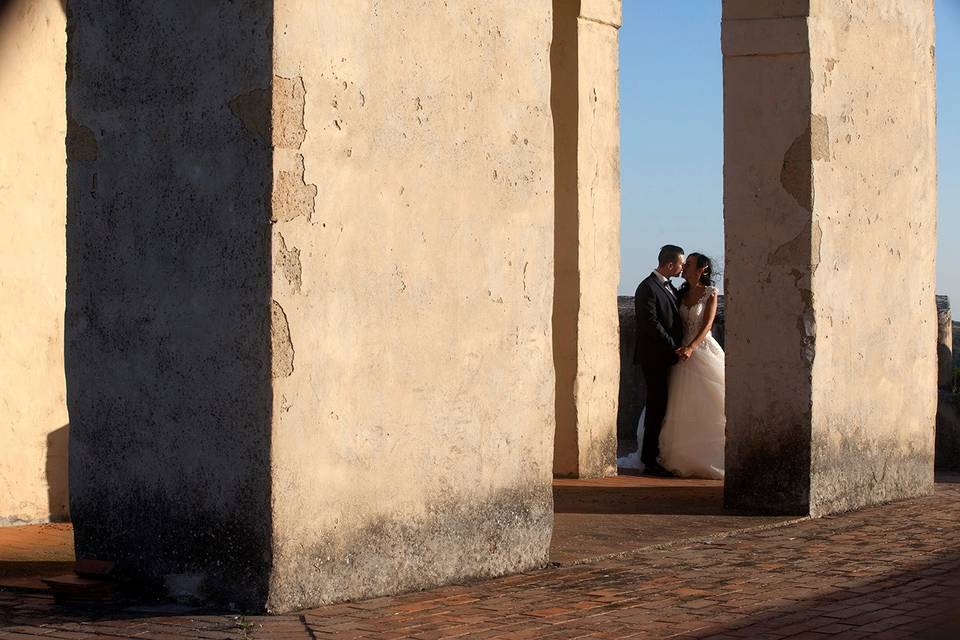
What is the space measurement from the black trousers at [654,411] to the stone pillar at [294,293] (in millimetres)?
5326

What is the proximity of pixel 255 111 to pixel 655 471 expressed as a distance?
6868 millimetres

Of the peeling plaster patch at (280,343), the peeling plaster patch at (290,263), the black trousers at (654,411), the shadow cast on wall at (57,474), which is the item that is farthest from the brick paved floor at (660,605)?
the black trousers at (654,411)

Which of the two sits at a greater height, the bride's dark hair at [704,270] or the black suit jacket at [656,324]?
the bride's dark hair at [704,270]

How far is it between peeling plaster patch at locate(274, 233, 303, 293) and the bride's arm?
6651mm

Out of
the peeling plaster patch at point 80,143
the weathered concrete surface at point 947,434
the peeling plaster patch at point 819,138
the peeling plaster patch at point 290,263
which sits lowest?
the weathered concrete surface at point 947,434

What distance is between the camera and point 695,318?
11.8 meters

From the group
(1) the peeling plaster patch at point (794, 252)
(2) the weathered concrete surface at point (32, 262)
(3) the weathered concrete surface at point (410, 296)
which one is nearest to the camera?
(3) the weathered concrete surface at point (410, 296)

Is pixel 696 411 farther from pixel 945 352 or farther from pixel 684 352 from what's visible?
pixel 945 352

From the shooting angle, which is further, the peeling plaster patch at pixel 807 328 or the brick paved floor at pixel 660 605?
the peeling plaster patch at pixel 807 328

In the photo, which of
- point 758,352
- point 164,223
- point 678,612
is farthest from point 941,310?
point 164,223

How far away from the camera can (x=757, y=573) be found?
21.8ft

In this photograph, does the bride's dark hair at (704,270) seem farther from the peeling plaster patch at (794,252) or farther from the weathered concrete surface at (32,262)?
the weathered concrete surface at (32,262)

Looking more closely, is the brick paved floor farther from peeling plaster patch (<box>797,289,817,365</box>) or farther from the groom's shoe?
the groom's shoe

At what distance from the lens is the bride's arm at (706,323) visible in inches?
461
